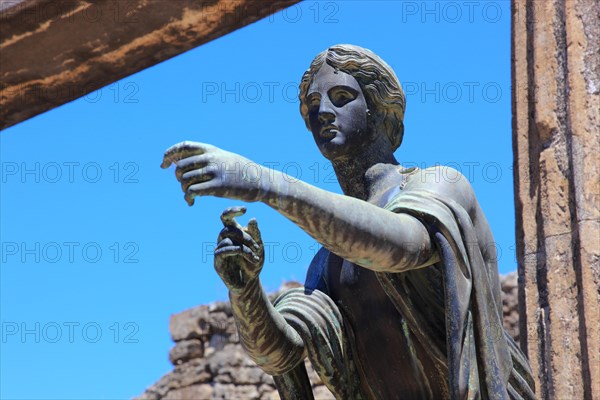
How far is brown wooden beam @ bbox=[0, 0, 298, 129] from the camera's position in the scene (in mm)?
6527

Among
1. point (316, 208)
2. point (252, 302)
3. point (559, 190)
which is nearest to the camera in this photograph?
point (316, 208)

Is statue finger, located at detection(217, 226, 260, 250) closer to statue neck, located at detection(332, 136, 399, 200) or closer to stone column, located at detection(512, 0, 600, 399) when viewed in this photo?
statue neck, located at detection(332, 136, 399, 200)

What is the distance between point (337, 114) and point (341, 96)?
0.07 metres

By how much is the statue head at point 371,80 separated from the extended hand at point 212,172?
74cm

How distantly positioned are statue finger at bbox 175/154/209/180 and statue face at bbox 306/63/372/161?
0.71m

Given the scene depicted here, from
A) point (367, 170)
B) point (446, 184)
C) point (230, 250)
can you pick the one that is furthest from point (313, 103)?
point (230, 250)

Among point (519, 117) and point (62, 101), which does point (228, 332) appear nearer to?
point (62, 101)

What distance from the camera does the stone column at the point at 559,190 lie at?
443cm

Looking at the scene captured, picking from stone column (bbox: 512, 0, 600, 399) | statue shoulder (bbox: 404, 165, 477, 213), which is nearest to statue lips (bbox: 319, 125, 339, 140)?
statue shoulder (bbox: 404, 165, 477, 213)

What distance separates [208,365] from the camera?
1260 cm

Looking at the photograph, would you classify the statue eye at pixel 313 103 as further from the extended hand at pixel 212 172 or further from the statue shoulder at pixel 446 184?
the extended hand at pixel 212 172

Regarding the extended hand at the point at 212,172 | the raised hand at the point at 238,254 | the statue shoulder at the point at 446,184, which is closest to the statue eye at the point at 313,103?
the statue shoulder at the point at 446,184

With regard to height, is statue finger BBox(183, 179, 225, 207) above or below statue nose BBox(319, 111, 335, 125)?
below

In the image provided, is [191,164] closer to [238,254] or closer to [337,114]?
[238,254]
